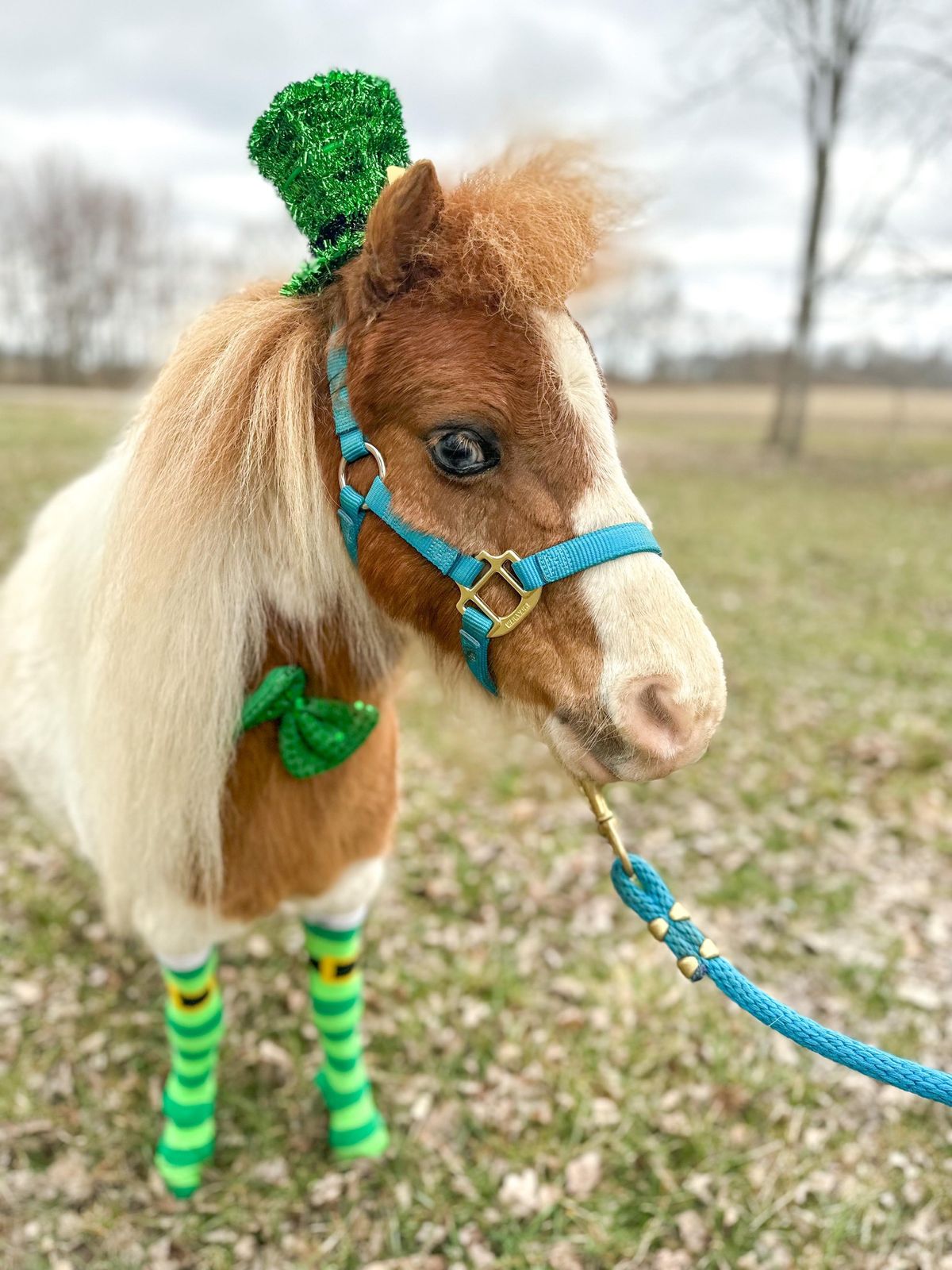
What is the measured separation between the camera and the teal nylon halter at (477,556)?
150 centimetres

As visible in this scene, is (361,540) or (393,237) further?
(361,540)

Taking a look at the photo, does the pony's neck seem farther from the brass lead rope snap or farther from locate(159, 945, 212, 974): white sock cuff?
locate(159, 945, 212, 974): white sock cuff

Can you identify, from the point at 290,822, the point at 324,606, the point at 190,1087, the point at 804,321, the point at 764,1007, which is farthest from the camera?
the point at 804,321

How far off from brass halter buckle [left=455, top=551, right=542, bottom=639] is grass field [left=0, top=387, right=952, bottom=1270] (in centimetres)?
40

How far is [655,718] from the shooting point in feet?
4.77

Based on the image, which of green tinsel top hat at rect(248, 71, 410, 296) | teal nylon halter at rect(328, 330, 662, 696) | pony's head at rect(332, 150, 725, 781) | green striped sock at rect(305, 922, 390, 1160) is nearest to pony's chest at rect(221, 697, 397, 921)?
green striped sock at rect(305, 922, 390, 1160)

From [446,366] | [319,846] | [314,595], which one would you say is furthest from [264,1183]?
[446,366]

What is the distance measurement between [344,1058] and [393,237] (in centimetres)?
258

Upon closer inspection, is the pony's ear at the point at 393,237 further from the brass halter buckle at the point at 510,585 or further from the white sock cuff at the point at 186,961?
the white sock cuff at the point at 186,961

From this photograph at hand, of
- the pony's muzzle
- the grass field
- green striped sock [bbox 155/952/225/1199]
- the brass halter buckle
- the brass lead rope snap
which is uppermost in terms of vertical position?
the brass halter buckle

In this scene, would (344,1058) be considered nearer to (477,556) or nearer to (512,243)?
(477,556)

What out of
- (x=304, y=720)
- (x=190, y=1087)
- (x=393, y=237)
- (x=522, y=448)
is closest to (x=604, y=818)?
(x=304, y=720)

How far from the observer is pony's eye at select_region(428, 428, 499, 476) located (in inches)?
60.3

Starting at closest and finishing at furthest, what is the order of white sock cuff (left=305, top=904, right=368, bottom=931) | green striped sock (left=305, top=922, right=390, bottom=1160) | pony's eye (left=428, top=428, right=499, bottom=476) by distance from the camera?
pony's eye (left=428, top=428, right=499, bottom=476), white sock cuff (left=305, top=904, right=368, bottom=931), green striped sock (left=305, top=922, right=390, bottom=1160)
